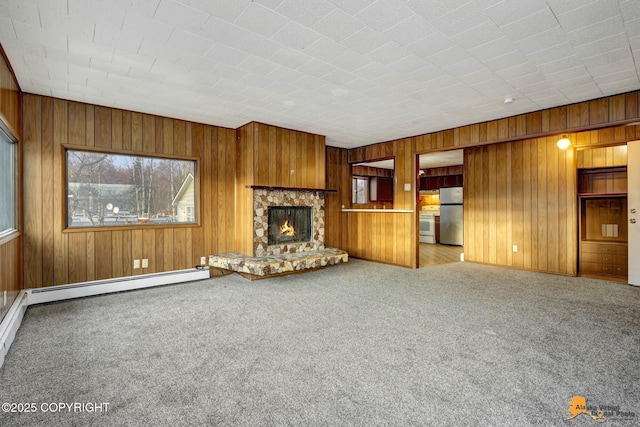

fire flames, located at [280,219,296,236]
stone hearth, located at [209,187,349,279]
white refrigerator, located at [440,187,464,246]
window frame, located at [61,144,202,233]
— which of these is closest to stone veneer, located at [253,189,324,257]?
stone hearth, located at [209,187,349,279]

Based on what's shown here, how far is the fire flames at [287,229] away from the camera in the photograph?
5.31 meters

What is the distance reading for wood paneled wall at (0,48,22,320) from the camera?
2650 millimetres

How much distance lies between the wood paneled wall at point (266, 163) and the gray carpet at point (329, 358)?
141cm

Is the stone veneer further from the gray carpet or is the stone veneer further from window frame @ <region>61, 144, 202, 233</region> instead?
the gray carpet

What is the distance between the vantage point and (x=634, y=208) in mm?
4297

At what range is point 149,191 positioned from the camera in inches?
177

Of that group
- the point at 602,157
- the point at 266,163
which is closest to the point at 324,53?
the point at 266,163

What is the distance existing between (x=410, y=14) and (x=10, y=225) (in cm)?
429

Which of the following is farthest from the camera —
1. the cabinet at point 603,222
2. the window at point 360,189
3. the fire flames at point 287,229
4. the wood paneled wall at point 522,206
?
the window at point 360,189

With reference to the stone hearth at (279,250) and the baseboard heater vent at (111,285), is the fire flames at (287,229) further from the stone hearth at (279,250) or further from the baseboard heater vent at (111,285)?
the baseboard heater vent at (111,285)

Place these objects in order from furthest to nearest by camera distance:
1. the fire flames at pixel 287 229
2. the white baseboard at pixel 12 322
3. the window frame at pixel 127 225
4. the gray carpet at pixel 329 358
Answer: the fire flames at pixel 287 229, the window frame at pixel 127 225, the white baseboard at pixel 12 322, the gray carpet at pixel 329 358

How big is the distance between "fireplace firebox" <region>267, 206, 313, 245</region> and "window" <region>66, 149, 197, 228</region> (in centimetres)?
123

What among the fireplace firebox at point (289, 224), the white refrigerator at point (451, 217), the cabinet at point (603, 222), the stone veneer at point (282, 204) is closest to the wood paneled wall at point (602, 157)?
the cabinet at point (603, 222)

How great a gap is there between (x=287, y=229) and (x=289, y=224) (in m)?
0.10
